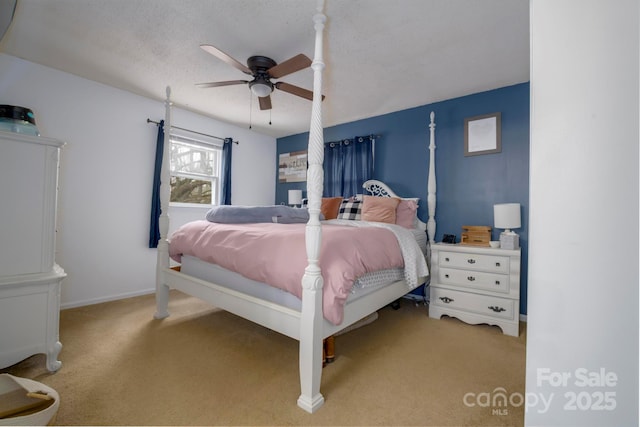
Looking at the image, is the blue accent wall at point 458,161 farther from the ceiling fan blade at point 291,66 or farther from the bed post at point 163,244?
the bed post at point 163,244

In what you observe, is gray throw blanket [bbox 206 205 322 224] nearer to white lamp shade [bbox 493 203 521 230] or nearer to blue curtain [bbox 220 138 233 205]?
blue curtain [bbox 220 138 233 205]

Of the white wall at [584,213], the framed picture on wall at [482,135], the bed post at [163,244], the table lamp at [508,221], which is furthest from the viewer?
the framed picture on wall at [482,135]

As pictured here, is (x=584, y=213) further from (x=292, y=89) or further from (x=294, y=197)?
(x=294, y=197)

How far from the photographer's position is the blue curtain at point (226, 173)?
3.99m

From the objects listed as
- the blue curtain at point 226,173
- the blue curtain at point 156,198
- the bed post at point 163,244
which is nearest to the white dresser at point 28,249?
the bed post at point 163,244

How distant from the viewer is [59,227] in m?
2.65

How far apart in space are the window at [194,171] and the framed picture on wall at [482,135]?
3340 millimetres

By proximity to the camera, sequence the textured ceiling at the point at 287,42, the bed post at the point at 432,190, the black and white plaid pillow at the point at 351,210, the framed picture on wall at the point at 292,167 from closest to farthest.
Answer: the textured ceiling at the point at 287,42 → the bed post at the point at 432,190 → the black and white plaid pillow at the point at 351,210 → the framed picture on wall at the point at 292,167

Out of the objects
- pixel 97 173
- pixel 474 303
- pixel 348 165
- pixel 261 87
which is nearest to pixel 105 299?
pixel 97 173

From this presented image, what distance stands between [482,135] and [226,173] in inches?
133

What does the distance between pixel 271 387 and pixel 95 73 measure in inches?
130

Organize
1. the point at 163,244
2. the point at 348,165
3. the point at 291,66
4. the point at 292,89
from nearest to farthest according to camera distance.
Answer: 1. the point at 291,66
2. the point at 292,89
3. the point at 163,244
4. the point at 348,165

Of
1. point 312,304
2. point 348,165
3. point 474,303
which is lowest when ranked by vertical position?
point 474,303

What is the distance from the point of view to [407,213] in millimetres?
3109
